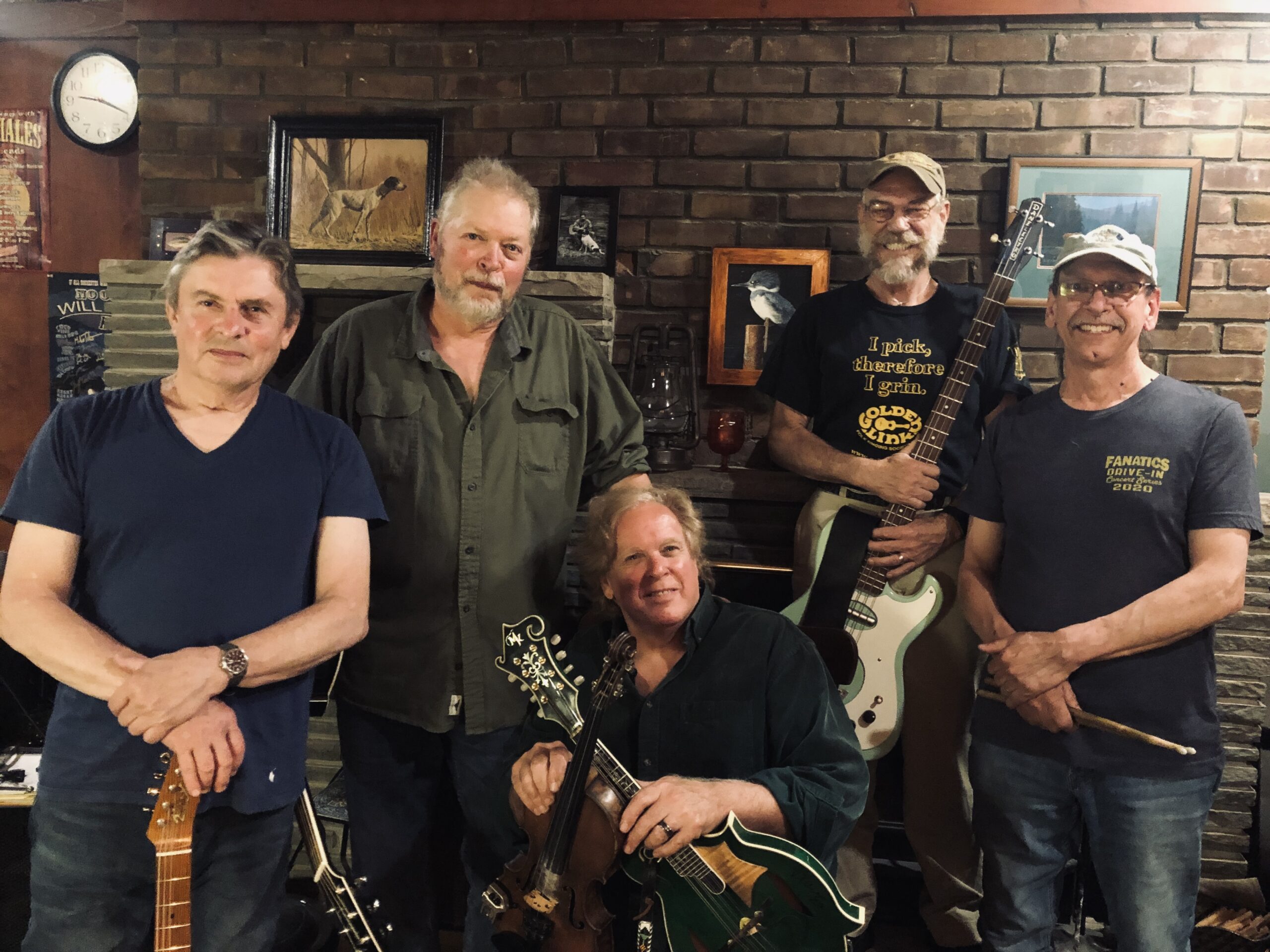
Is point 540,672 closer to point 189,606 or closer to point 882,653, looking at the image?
point 189,606

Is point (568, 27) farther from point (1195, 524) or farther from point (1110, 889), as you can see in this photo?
point (1110, 889)

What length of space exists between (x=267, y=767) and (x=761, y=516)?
5.49 feet

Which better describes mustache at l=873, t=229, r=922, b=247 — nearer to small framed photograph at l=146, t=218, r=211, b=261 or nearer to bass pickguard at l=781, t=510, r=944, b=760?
bass pickguard at l=781, t=510, r=944, b=760

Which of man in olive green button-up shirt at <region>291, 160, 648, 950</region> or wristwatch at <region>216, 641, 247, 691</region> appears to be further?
man in olive green button-up shirt at <region>291, 160, 648, 950</region>

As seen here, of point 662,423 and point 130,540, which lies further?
point 662,423

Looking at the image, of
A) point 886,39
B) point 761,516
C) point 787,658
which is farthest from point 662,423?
point 886,39

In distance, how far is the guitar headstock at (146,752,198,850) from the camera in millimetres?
1390

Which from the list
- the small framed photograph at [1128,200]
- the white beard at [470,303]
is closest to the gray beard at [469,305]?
the white beard at [470,303]

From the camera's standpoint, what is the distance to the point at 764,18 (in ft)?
8.74

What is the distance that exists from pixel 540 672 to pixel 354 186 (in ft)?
6.54

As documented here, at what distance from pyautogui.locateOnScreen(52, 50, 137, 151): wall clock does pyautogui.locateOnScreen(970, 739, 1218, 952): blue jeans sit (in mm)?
3505

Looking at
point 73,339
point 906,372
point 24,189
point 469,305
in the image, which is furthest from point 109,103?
point 906,372

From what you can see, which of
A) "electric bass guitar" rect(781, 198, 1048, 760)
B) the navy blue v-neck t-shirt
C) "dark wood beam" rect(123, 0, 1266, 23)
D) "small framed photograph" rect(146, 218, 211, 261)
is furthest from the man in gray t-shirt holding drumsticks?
"small framed photograph" rect(146, 218, 211, 261)

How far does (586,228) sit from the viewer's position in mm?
2770
